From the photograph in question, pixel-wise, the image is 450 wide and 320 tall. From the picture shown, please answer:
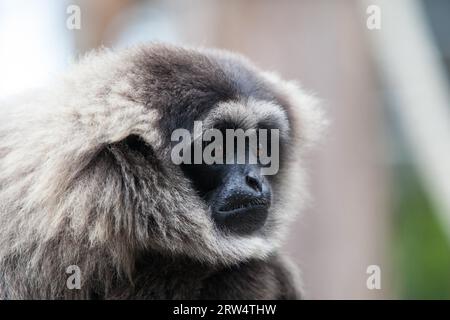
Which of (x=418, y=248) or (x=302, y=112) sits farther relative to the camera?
(x=418, y=248)

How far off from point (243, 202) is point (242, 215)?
0.08m

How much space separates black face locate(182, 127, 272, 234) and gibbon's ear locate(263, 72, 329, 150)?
2.17 feet

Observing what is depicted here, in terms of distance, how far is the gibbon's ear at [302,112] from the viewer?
3691 millimetres

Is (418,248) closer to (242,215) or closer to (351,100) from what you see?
(351,100)

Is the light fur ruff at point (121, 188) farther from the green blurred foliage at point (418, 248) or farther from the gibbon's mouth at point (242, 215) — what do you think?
the green blurred foliage at point (418, 248)

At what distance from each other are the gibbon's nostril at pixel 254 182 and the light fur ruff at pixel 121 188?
0.25m

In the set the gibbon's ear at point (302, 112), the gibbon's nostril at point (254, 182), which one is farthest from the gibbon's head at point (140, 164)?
the gibbon's ear at point (302, 112)

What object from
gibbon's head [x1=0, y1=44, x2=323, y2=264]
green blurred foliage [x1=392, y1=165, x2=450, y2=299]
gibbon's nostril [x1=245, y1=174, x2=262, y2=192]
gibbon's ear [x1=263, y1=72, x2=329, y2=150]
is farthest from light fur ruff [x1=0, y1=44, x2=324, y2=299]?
green blurred foliage [x1=392, y1=165, x2=450, y2=299]

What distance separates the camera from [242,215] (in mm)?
3129

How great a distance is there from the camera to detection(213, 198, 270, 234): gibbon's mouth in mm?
3084

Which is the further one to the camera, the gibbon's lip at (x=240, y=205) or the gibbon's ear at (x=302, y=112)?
the gibbon's ear at (x=302, y=112)

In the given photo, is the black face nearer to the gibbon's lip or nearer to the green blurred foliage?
the gibbon's lip

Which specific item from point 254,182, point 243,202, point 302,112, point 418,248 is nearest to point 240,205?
point 243,202

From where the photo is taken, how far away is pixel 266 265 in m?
3.39
